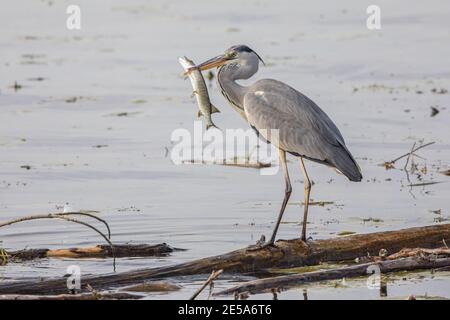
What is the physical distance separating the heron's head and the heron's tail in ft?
3.86

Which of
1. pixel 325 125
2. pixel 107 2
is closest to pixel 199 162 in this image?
pixel 325 125

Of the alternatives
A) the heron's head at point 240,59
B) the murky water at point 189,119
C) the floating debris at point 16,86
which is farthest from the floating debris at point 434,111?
the floating debris at point 16,86

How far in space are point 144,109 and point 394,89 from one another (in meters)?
3.94

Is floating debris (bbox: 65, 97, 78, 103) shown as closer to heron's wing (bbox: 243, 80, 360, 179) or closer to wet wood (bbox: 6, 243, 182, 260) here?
heron's wing (bbox: 243, 80, 360, 179)

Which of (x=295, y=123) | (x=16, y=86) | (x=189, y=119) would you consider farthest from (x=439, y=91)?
(x=295, y=123)

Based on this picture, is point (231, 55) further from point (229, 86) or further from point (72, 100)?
point (72, 100)

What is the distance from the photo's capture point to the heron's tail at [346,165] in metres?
9.95

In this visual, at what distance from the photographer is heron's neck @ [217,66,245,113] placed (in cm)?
1056

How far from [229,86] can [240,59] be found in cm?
27

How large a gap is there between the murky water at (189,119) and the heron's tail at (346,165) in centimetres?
109

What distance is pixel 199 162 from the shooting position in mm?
13883

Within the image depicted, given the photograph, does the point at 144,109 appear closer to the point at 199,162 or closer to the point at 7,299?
the point at 199,162

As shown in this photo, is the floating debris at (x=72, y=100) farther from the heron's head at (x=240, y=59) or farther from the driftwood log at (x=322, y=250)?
the driftwood log at (x=322, y=250)
